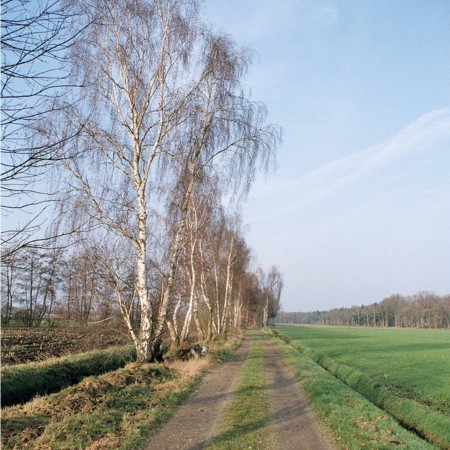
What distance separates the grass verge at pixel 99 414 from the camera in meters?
6.57

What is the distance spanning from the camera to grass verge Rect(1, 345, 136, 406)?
493 inches

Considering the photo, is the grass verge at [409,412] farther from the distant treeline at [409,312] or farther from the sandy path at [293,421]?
the distant treeline at [409,312]

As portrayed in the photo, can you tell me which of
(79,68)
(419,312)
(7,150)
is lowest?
(419,312)

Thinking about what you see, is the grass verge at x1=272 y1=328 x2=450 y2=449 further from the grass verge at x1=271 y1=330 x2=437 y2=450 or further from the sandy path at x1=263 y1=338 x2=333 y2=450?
the sandy path at x1=263 y1=338 x2=333 y2=450

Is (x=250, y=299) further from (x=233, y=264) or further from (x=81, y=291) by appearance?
(x=81, y=291)

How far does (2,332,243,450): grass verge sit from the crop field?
172 inches

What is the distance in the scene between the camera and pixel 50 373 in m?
14.4

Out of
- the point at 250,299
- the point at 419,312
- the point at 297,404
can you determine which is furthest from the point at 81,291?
the point at 419,312

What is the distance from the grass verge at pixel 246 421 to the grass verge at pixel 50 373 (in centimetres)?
611

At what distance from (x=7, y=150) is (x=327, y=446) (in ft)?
22.2

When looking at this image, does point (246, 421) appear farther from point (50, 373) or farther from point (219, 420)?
point (50, 373)

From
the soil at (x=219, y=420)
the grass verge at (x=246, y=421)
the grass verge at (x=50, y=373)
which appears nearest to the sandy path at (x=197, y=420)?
the soil at (x=219, y=420)

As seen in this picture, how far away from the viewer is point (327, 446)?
23.5 ft

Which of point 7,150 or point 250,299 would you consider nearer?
point 7,150
